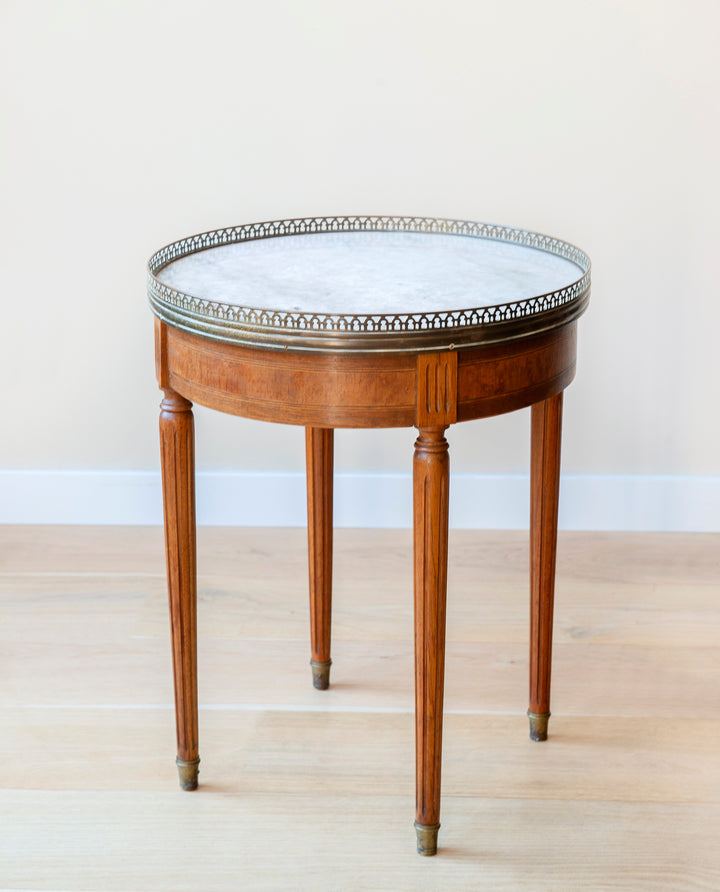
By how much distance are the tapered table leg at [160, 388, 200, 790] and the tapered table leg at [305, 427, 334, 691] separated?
1.02 feet

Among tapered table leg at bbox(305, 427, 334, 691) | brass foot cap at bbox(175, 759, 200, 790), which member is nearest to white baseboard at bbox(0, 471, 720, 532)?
tapered table leg at bbox(305, 427, 334, 691)

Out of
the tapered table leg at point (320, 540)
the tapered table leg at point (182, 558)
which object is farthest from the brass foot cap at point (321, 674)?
the tapered table leg at point (182, 558)

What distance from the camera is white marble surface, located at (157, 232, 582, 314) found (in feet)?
→ 4.66

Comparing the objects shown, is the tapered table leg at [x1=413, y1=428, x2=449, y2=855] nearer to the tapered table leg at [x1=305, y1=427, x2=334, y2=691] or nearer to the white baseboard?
the tapered table leg at [x1=305, y1=427, x2=334, y2=691]

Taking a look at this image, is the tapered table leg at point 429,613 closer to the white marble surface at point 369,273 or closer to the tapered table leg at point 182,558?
the white marble surface at point 369,273

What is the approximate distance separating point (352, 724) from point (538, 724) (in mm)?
302

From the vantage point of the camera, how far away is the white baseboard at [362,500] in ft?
8.48

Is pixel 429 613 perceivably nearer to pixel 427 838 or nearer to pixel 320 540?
pixel 427 838

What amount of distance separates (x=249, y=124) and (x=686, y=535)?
52.1 inches

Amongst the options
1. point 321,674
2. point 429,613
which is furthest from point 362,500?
point 429,613

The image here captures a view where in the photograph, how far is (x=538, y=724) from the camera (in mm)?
1811

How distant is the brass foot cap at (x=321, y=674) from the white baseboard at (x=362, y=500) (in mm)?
686

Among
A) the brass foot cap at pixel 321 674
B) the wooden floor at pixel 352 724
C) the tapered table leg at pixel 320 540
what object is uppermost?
the tapered table leg at pixel 320 540

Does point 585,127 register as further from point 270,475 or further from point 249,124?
point 270,475
